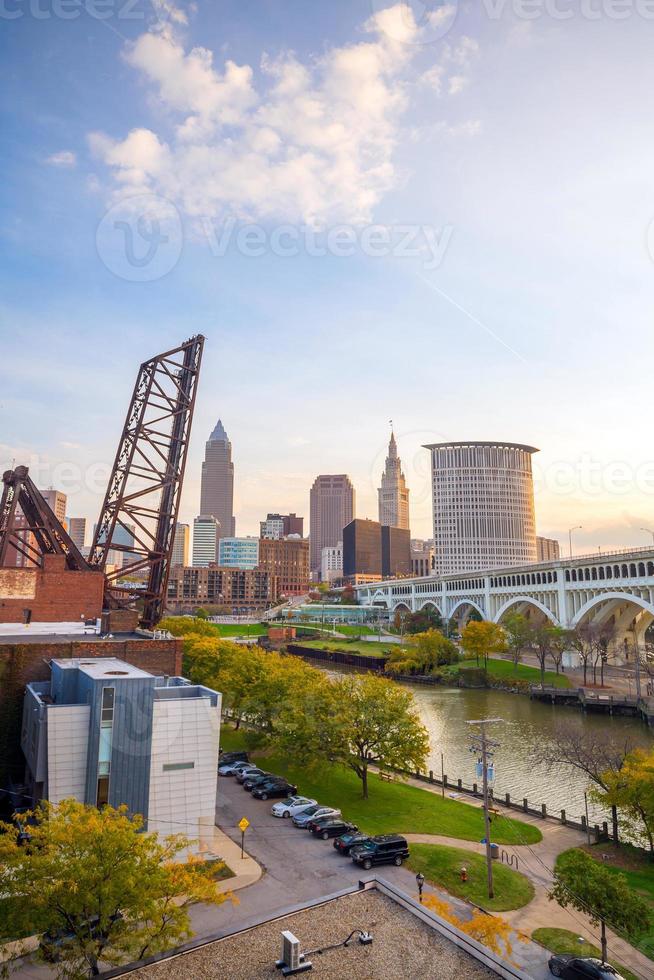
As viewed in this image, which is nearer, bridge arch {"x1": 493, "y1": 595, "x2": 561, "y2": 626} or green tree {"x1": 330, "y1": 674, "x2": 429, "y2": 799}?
green tree {"x1": 330, "y1": 674, "x2": 429, "y2": 799}

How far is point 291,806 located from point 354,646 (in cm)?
8394

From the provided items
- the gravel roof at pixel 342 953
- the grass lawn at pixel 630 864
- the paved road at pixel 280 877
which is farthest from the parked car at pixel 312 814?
the gravel roof at pixel 342 953

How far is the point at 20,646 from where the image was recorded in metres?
30.5

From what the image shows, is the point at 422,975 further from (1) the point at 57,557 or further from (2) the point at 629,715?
(2) the point at 629,715

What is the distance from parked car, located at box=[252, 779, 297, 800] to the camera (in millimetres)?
32938

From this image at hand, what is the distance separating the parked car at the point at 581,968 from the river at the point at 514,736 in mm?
16167

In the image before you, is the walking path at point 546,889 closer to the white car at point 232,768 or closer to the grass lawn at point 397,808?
the grass lawn at point 397,808

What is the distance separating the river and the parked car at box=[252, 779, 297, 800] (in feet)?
37.1

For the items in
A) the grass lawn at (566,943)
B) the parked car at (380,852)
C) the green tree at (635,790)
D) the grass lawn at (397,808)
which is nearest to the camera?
the grass lawn at (566,943)

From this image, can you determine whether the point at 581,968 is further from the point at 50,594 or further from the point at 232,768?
the point at 50,594

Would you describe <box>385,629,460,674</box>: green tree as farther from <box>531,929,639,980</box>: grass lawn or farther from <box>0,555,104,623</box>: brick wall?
<box>531,929,639,980</box>: grass lawn

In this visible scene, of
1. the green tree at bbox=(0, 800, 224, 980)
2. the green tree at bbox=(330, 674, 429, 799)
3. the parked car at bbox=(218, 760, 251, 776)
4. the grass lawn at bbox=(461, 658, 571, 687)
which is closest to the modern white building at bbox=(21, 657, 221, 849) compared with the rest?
the green tree at bbox=(0, 800, 224, 980)

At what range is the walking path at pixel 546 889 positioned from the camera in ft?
63.4

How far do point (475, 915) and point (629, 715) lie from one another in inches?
1784
